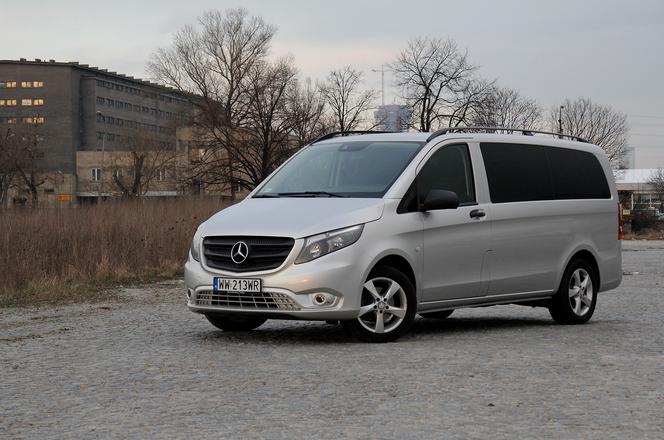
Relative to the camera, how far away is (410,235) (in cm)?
959

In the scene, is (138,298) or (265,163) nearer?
(138,298)

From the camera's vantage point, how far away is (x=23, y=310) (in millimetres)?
13859

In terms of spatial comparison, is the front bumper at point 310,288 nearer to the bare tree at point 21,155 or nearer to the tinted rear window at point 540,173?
the tinted rear window at point 540,173

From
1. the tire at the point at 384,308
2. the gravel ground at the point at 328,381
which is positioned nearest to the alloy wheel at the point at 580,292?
the gravel ground at the point at 328,381

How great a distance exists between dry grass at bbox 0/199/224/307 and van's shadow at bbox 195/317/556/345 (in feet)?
18.1

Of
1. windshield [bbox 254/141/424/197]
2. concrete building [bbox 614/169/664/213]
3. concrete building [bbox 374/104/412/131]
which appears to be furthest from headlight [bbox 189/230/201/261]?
concrete building [bbox 614/169/664/213]

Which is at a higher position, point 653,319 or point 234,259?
point 234,259

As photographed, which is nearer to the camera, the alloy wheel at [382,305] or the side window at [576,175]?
the alloy wheel at [382,305]

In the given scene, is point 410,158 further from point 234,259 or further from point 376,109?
point 376,109

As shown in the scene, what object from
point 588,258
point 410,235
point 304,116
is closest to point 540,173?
point 588,258

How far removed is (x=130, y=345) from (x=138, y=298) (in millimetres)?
6306

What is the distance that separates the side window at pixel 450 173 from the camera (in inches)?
395

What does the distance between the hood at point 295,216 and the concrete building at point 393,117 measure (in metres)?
37.5

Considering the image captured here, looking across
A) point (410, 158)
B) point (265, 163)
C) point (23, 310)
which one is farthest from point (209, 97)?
point (410, 158)
